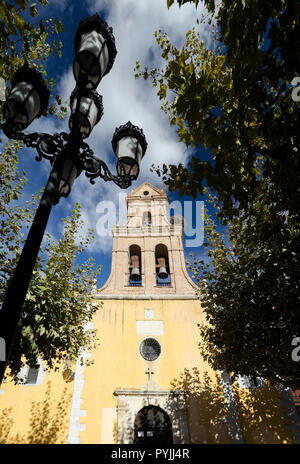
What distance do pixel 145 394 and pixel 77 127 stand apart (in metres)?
10.6

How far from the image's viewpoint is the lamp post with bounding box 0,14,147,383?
2492 millimetres

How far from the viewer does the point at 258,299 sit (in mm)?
6926

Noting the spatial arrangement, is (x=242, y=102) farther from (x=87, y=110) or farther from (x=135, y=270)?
(x=135, y=270)

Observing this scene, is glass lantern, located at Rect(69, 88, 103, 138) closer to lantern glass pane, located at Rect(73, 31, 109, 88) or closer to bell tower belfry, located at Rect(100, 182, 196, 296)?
lantern glass pane, located at Rect(73, 31, 109, 88)

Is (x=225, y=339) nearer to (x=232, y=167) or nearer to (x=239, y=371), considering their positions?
(x=239, y=371)

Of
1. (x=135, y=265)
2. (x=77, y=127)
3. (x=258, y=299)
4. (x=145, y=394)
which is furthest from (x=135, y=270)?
(x=77, y=127)

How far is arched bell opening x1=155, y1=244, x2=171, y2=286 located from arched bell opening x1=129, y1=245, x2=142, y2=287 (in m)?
0.98

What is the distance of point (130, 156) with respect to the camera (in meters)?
3.24

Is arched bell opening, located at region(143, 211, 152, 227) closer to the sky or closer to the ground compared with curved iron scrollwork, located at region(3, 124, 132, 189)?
closer to the sky

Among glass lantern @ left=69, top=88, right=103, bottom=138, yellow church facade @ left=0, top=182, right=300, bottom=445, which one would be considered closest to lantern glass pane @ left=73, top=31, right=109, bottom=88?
glass lantern @ left=69, top=88, right=103, bottom=138

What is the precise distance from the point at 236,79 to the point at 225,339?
22.9 feet

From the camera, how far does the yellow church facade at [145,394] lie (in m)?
9.43

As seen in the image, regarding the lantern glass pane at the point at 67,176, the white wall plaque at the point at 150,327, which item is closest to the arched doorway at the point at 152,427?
the white wall plaque at the point at 150,327

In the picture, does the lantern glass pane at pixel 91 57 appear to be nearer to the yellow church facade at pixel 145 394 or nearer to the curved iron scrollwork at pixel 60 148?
the curved iron scrollwork at pixel 60 148
